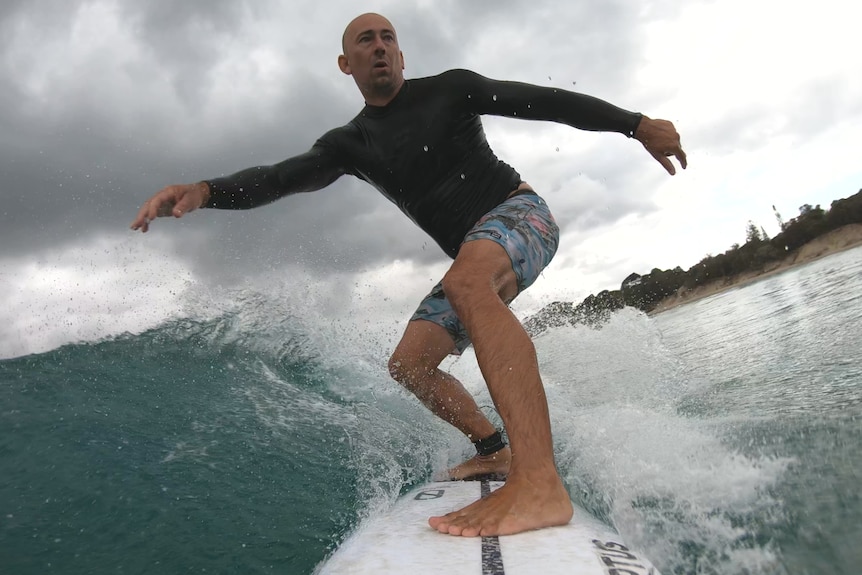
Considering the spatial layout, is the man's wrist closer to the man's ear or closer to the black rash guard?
the black rash guard

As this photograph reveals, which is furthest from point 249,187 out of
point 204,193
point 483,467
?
point 483,467

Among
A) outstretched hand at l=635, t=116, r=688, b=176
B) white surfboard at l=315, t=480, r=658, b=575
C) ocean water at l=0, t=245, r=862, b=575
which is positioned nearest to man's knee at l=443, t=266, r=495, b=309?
white surfboard at l=315, t=480, r=658, b=575

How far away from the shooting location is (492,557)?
57.7 inches

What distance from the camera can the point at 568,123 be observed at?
296cm

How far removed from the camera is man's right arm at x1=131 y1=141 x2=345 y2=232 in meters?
2.62

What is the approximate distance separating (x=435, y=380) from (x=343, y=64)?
6.26ft

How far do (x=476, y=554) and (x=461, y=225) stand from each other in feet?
6.19

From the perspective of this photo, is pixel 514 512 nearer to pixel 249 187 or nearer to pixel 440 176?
pixel 440 176

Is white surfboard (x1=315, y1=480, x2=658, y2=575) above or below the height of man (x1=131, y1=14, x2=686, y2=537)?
below

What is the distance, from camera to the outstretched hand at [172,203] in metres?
2.51

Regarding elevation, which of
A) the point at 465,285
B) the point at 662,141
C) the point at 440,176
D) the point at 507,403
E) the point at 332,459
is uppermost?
the point at 440,176

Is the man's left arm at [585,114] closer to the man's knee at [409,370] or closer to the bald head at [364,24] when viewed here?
the bald head at [364,24]

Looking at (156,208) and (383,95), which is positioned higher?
(383,95)

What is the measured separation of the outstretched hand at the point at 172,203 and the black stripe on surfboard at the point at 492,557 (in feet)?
6.38
